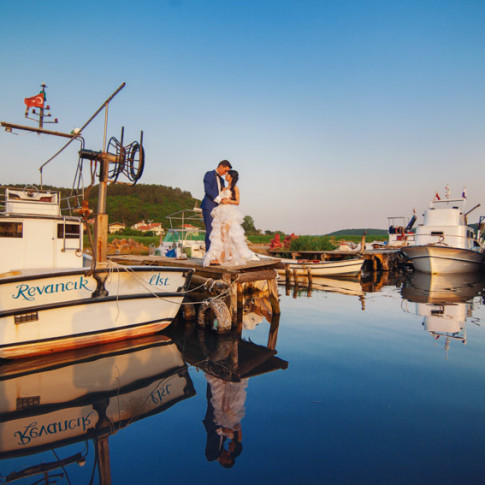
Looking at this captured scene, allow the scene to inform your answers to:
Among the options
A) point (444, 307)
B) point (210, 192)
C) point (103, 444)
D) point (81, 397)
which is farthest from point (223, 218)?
point (444, 307)

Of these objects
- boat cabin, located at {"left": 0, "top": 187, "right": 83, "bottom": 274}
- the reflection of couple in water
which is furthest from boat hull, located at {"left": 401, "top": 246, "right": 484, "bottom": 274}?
boat cabin, located at {"left": 0, "top": 187, "right": 83, "bottom": 274}

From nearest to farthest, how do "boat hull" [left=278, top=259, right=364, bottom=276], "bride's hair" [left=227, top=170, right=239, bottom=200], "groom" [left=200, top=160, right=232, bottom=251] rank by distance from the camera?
"groom" [left=200, top=160, right=232, bottom=251] < "bride's hair" [left=227, top=170, right=239, bottom=200] < "boat hull" [left=278, top=259, right=364, bottom=276]

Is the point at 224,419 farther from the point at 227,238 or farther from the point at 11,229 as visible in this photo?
the point at 11,229

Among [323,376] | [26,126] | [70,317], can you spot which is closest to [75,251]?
[70,317]

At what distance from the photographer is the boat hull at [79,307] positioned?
248 inches

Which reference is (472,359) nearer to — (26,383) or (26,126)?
(26,383)

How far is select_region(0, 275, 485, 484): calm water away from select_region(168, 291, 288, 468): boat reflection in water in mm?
23

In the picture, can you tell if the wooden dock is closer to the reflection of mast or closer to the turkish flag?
the reflection of mast

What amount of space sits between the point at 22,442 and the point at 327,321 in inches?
313

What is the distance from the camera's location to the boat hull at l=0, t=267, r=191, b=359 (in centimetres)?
630

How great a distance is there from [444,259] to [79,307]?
23681 mm

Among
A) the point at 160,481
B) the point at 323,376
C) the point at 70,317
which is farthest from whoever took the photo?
the point at 70,317

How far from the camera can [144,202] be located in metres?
115

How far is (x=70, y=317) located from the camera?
6781 mm
